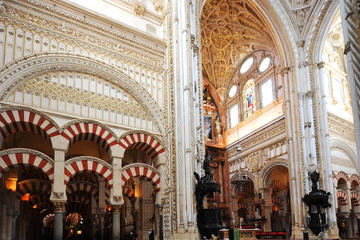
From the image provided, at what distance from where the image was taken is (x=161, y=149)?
12078 millimetres

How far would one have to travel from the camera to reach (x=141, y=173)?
11.5 m

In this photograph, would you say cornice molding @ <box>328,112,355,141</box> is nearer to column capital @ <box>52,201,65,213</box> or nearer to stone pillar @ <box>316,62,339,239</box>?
stone pillar @ <box>316,62,339,239</box>

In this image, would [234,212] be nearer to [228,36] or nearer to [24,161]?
[228,36]

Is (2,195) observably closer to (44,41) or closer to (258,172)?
(44,41)

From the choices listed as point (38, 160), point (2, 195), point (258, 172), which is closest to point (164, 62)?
point (38, 160)

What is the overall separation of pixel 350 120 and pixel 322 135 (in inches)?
177

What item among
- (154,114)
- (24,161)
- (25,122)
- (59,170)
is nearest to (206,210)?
(154,114)

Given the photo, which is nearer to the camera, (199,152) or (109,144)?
(109,144)

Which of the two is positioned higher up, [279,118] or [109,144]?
[279,118]

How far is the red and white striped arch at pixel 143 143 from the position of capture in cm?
1141

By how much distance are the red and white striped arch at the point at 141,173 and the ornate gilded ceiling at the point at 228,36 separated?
33.4ft

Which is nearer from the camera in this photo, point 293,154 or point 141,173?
point 141,173

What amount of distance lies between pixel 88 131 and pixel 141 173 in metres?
2.21

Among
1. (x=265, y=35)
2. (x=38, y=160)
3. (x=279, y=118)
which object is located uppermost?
(x=265, y=35)
